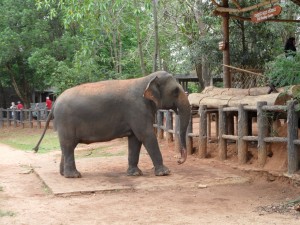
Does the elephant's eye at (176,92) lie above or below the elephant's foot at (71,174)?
above

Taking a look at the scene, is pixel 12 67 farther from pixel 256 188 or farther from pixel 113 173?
pixel 256 188

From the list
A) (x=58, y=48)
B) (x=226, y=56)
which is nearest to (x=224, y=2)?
(x=226, y=56)

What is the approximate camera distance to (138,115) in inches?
327

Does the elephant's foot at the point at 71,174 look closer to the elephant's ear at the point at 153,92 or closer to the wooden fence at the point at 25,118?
the elephant's ear at the point at 153,92

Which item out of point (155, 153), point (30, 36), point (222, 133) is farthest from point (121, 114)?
point (30, 36)

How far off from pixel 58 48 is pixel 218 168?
1660cm

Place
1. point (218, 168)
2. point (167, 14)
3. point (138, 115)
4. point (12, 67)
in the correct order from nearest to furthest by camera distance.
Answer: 1. point (138, 115)
2. point (218, 168)
3. point (167, 14)
4. point (12, 67)

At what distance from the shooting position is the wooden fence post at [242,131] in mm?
8859

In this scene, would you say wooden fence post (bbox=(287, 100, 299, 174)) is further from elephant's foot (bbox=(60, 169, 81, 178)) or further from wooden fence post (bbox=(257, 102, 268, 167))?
elephant's foot (bbox=(60, 169, 81, 178))

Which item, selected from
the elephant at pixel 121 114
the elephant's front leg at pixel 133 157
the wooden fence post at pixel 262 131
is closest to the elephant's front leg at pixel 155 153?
the elephant at pixel 121 114

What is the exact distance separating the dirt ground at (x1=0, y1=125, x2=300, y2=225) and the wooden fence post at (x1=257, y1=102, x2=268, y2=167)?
0.15 m

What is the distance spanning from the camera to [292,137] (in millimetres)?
7469

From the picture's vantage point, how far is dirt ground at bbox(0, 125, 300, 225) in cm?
571

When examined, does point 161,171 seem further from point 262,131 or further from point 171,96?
point 262,131
